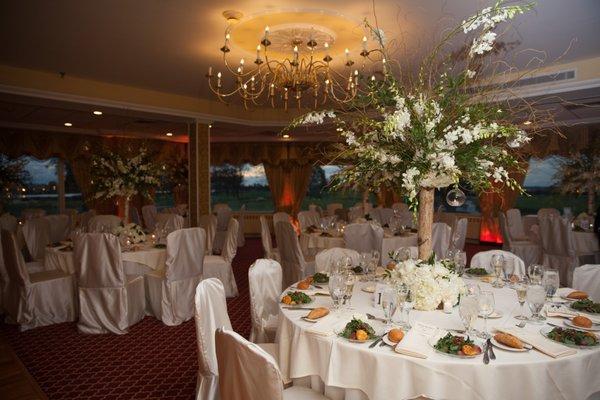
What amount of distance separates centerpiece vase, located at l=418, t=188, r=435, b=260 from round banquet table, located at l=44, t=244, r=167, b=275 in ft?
11.1

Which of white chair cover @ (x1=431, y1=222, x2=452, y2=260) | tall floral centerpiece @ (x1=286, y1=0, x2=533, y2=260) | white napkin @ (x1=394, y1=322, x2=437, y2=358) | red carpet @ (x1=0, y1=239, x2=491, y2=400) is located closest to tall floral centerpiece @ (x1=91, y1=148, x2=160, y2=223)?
red carpet @ (x1=0, y1=239, x2=491, y2=400)

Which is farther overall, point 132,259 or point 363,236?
point 363,236

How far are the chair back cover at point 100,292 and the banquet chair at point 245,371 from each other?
3.16m

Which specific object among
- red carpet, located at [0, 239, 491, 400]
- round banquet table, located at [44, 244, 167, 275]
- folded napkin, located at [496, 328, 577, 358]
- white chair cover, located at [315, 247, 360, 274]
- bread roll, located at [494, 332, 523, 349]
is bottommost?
red carpet, located at [0, 239, 491, 400]

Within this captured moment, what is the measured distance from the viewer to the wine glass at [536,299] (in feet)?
7.40

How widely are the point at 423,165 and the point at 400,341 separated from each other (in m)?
1.04

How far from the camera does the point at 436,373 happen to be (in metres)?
1.91

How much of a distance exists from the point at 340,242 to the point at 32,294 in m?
3.91

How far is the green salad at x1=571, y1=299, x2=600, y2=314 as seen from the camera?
8.30ft

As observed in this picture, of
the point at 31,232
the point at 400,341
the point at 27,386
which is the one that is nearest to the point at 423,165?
the point at 400,341

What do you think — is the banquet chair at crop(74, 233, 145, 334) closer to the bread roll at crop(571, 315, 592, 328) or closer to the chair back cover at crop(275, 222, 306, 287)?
the chair back cover at crop(275, 222, 306, 287)

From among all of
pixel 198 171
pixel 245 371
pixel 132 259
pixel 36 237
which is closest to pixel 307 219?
pixel 198 171

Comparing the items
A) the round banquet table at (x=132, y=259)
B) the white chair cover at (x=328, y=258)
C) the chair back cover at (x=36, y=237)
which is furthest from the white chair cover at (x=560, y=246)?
the chair back cover at (x=36, y=237)

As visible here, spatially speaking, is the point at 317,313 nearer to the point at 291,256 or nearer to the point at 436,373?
the point at 436,373
